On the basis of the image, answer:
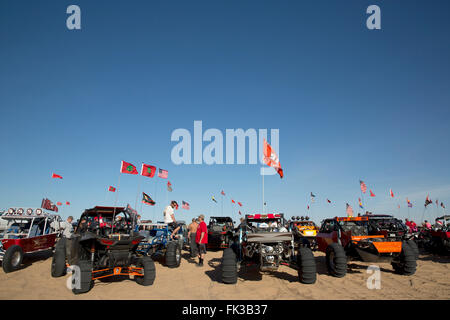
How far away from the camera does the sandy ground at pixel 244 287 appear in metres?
6.58

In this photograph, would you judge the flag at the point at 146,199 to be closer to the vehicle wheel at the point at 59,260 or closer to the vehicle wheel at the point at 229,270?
the vehicle wheel at the point at 59,260

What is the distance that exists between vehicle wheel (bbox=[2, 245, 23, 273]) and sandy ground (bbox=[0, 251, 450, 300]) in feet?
0.78

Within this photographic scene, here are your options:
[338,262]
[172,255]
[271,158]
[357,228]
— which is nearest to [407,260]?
[357,228]

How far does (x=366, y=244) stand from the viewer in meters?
8.59

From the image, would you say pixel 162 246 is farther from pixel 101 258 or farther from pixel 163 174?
pixel 163 174

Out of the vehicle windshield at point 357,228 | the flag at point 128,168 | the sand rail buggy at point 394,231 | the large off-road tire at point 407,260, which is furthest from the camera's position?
the flag at point 128,168

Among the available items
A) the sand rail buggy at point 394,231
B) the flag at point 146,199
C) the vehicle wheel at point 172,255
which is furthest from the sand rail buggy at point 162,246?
the flag at point 146,199

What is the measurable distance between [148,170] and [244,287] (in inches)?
487

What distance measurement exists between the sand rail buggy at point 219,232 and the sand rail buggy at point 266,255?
26.3ft

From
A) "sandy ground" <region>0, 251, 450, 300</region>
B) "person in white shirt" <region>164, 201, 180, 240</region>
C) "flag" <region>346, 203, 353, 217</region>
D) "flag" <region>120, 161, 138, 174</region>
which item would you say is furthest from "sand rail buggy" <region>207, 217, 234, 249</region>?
"flag" <region>346, 203, 353, 217</region>

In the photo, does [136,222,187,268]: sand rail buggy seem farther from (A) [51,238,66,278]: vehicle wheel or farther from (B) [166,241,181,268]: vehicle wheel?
(A) [51,238,66,278]: vehicle wheel

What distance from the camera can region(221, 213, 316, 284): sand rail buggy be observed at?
745cm
